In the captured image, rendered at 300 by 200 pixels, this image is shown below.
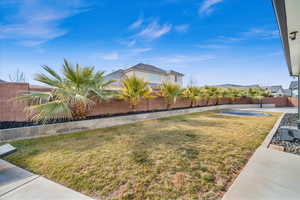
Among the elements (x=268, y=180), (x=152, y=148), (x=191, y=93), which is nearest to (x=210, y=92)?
(x=191, y=93)

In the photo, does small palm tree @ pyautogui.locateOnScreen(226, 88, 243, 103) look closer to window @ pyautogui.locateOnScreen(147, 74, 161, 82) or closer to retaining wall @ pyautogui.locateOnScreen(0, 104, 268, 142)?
window @ pyautogui.locateOnScreen(147, 74, 161, 82)

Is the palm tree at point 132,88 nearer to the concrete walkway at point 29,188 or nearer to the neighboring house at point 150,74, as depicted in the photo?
the concrete walkway at point 29,188

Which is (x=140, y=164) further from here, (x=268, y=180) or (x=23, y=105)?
(x=23, y=105)

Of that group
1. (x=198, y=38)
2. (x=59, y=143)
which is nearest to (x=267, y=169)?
(x=59, y=143)

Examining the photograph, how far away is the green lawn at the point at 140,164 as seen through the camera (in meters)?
1.71

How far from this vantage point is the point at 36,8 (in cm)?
521

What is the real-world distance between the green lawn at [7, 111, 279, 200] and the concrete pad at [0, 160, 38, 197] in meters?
0.14

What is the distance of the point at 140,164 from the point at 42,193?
4.59 feet

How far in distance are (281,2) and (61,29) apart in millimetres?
9598

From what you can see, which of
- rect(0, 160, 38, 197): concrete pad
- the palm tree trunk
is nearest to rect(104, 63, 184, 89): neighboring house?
the palm tree trunk

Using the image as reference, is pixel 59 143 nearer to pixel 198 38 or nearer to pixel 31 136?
pixel 31 136

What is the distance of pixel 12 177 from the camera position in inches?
78.3

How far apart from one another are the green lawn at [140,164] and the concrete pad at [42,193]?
0.33 ft

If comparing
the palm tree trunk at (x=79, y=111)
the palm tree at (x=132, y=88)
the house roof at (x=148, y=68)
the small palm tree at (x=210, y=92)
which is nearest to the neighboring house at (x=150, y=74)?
the house roof at (x=148, y=68)
